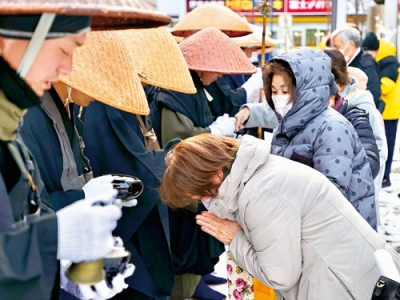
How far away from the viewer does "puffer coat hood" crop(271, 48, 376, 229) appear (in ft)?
8.78

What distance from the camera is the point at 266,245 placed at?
85.9 inches

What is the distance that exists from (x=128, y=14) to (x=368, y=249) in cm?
131

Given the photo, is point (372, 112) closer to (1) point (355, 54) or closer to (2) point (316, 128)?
(2) point (316, 128)

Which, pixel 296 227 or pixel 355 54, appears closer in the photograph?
pixel 296 227

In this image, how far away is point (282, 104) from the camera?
9.42 ft

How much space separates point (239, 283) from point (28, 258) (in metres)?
1.57

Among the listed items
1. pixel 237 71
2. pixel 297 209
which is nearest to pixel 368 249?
pixel 297 209

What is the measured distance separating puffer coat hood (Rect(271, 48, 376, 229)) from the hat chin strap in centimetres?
158

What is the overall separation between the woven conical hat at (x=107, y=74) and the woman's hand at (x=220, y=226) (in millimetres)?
500

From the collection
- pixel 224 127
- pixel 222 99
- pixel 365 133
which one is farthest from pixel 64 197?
pixel 222 99

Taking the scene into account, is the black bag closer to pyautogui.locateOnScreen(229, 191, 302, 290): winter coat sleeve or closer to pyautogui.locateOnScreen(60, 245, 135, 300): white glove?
pyautogui.locateOnScreen(229, 191, 302, 290): winter coat sleeve

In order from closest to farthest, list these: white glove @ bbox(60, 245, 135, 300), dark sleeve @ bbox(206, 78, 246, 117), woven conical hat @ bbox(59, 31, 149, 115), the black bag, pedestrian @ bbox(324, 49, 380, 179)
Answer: white glove @ bbox(60, 245, 135, 300) < the black bag < woven conical hat @ bbox(59, 31, 149, 115) < pedestrian @ bbox(324, 49, 380, 179) < dark sleeve @ bbox(206, 78, 246, 117)

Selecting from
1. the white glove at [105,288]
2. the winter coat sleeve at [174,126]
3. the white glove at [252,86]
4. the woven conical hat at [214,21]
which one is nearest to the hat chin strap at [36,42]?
the white glove at [105,288]

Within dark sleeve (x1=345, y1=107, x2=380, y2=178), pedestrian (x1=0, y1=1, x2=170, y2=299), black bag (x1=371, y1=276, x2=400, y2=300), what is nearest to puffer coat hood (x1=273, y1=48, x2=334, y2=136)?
dark sleeve (x1=345, y1=107, x2=380, y2=178)
